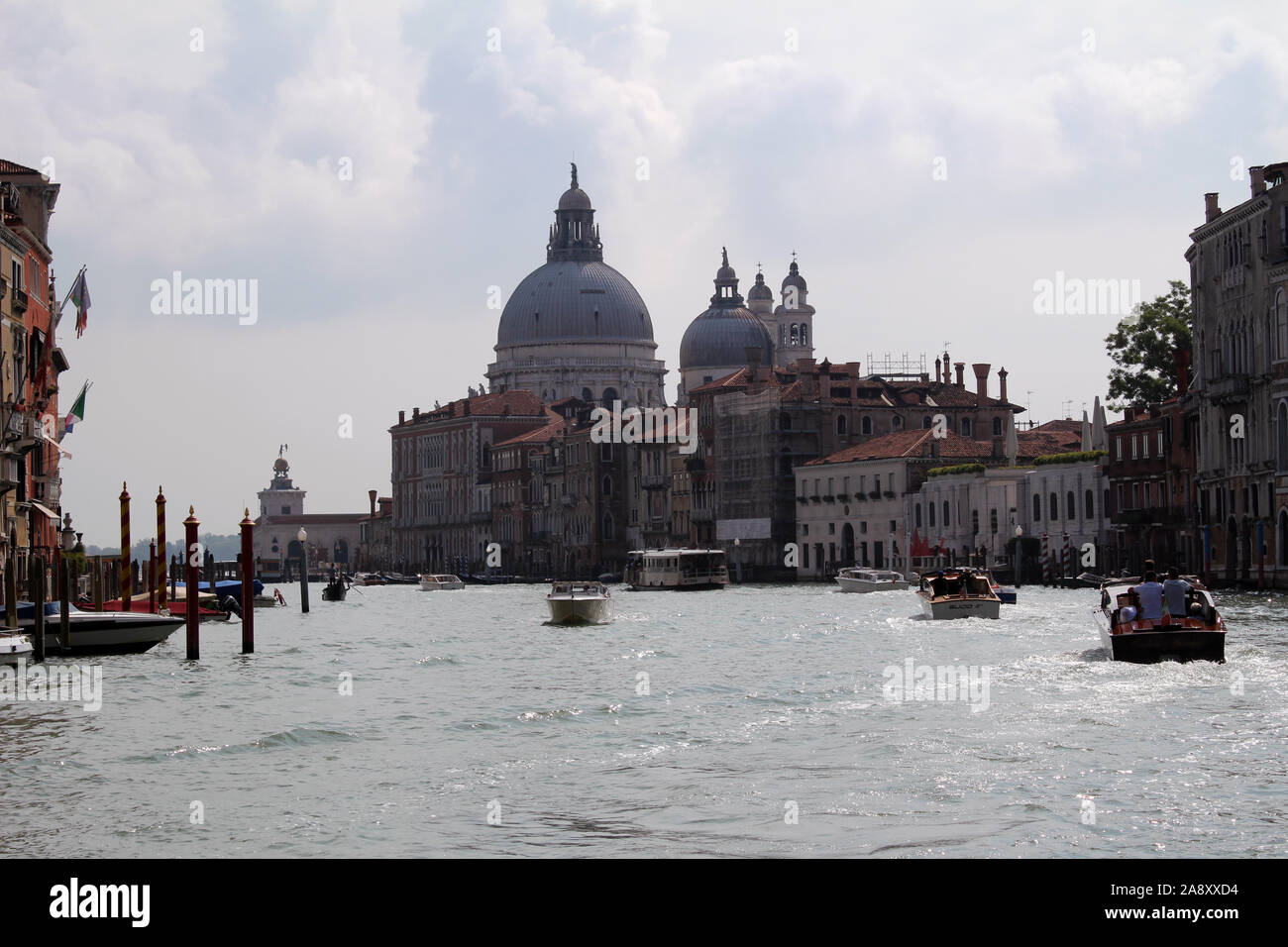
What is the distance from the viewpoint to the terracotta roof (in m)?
80.8

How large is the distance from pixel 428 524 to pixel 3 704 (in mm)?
124785

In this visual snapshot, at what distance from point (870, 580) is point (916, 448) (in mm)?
15052

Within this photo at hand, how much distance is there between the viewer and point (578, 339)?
146125mm

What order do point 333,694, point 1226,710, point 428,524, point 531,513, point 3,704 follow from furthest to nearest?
point 428,524 < point 531,513 < point 333,694 < point 3,704 < point 1226,710

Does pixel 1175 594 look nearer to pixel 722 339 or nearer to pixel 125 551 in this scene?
pixel 125 551

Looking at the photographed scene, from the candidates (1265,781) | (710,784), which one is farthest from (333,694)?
(1265,781)

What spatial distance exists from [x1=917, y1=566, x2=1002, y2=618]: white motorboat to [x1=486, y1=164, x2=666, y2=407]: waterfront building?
10000cm

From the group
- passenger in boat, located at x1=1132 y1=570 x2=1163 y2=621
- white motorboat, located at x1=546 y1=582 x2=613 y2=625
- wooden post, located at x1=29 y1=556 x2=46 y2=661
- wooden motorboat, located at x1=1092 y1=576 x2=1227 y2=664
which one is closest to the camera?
wooden motorboat, located at x1=1092 y1=576 x2=1227 y2=664

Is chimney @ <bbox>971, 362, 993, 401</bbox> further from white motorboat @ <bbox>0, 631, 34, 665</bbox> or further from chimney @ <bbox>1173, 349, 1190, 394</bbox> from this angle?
white motorboat @ <bbox>0, 631, 34, 665</bbox>

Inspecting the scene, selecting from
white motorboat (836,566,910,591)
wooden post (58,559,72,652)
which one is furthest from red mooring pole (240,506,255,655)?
white motorboat (836,566,910,591)

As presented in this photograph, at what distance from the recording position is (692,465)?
99.5 metres

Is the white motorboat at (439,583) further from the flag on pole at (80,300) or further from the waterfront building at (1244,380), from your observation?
the flag on pole at (80,300)

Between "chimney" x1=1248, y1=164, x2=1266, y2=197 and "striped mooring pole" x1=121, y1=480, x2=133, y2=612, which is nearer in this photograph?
"striped mooring pole" x1=121, y1=480, x2=133, y2=612

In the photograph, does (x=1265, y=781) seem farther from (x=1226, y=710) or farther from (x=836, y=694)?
(x=836, y=694)
